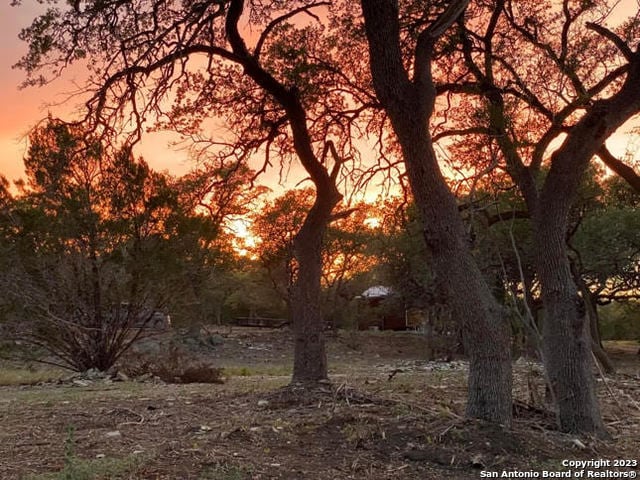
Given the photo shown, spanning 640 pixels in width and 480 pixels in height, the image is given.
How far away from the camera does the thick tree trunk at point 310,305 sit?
7348mm

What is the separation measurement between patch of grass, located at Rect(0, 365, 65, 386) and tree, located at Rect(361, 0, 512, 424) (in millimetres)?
10084

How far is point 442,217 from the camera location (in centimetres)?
513

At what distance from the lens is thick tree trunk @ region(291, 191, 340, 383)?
24.1 feet

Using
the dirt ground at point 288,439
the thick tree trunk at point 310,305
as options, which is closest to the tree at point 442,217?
the dirt ground at point 288,439

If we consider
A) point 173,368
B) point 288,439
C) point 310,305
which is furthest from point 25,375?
point 288,439

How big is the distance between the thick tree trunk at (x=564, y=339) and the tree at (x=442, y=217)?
0.59 metres

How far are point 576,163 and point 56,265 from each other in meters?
11.8

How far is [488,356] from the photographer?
5.00m

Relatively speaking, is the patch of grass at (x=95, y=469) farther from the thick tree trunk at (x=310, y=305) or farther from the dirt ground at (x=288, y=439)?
the thick tree trunk at (x=310, y=305)

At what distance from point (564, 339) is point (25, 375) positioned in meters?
13.6

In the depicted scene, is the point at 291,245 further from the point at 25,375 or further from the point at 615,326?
the point at 615,326

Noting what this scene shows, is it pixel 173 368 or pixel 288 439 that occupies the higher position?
pixel 173 368

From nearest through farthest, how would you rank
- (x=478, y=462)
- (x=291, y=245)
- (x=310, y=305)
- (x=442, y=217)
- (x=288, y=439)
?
1. (x=478, y=462)
2. (x=288, y=439)
3. (x=442, y=217)
4. (x=310, y=305)
5. (x=291, y=245)

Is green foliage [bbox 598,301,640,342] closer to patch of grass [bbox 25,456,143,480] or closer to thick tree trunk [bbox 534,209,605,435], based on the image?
thick tree trunk [bbox 534,209,605,435]
